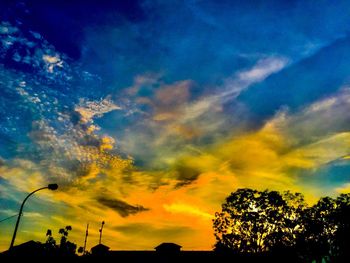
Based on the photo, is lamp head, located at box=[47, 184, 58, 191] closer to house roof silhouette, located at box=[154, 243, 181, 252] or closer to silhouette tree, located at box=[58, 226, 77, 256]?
house roof silhouette, located at box=[154, 243, 181, 252]

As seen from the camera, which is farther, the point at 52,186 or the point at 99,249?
the point at 99,249

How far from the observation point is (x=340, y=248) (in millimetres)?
13898

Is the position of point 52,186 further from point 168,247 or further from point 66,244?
point 66,244

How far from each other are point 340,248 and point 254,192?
142 ft

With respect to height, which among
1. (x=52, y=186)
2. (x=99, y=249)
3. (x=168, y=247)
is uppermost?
(x=99, y=249)

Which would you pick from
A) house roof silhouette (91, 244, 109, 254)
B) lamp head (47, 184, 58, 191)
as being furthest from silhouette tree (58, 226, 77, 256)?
lamp head (47, 184, 58, 191)

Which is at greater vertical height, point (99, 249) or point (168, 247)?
point (99, 249)

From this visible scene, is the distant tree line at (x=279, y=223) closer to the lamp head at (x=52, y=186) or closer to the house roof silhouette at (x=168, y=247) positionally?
the house roof silhouette at (x=168, y=247)

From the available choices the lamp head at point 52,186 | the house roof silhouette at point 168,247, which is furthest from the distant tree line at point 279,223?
the lamp head at point 52,186

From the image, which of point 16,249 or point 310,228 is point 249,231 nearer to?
point 310,228

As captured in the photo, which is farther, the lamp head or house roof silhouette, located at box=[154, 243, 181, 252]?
house roof silhouette, located at box=[154, 243, 181, 252]

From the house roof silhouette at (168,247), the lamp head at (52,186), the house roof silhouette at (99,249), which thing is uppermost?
the house roof silhouette at (99,249)

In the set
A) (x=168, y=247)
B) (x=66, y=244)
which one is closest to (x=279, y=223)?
(x=168, y=247)

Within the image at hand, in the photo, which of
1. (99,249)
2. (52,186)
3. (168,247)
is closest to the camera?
(52,186)
